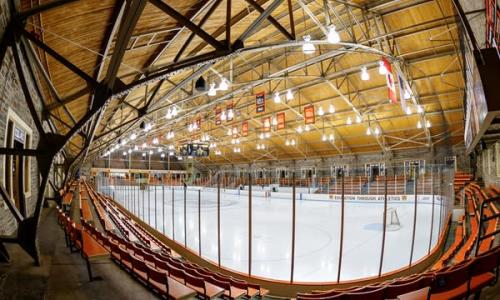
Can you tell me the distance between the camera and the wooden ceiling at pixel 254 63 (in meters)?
4.73

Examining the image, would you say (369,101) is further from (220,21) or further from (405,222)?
(220,21)

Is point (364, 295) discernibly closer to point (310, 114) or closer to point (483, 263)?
point (483, 263)

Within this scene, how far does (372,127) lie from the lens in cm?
2556

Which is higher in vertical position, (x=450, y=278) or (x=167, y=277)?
(x=450, y=278)

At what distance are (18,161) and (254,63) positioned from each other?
14.9m

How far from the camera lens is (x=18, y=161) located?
18.4 feet

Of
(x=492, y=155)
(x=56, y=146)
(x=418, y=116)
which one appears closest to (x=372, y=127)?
(x=418, y=116)

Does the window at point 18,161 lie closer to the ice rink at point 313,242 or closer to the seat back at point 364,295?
the ice rink at point 313,242

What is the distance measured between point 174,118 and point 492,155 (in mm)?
18515

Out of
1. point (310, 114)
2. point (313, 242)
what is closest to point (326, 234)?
point (313, 242)

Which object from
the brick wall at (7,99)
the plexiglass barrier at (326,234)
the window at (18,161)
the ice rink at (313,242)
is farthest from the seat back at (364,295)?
the brick wall at (7,99)

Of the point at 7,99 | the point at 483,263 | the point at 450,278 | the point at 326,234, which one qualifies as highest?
the point at 7,99

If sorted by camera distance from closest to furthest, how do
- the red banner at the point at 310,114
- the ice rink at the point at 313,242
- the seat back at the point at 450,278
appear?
the seat back at the point at 450,278, the ice rink at the point at 313,242, the red banner at the point at 310,114

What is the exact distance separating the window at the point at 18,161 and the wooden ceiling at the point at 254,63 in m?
0.73
